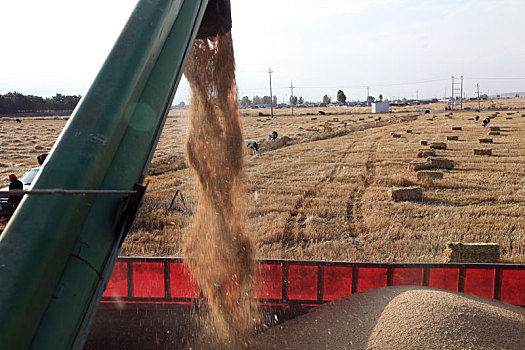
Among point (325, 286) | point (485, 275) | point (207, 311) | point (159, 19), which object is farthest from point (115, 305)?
point (485, 275)

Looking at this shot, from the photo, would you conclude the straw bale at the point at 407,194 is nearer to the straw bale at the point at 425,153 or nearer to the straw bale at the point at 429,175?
the straw bale at the point at 429,175

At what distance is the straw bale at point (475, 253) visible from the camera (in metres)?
6.85

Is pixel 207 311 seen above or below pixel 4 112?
below

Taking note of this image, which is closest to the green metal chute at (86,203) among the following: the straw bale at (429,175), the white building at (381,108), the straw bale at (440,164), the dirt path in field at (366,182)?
the dirt path in field at (366,182)

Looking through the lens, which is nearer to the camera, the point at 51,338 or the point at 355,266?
the point at 51,338

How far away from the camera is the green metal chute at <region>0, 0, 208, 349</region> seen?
2182 mm

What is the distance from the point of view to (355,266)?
230 inches

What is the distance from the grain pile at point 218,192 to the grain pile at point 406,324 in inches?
23.9

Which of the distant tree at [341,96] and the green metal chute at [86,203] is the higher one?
the distant tree at [341,96]

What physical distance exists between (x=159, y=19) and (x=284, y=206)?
8143mm

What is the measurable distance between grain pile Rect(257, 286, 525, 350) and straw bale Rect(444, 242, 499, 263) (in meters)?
1.38

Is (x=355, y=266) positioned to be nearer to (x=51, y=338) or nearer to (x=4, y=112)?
(x=51, y=338)

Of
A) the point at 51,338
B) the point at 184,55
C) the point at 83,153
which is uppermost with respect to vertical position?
the point at 184,55

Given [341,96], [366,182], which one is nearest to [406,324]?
[366,182]
